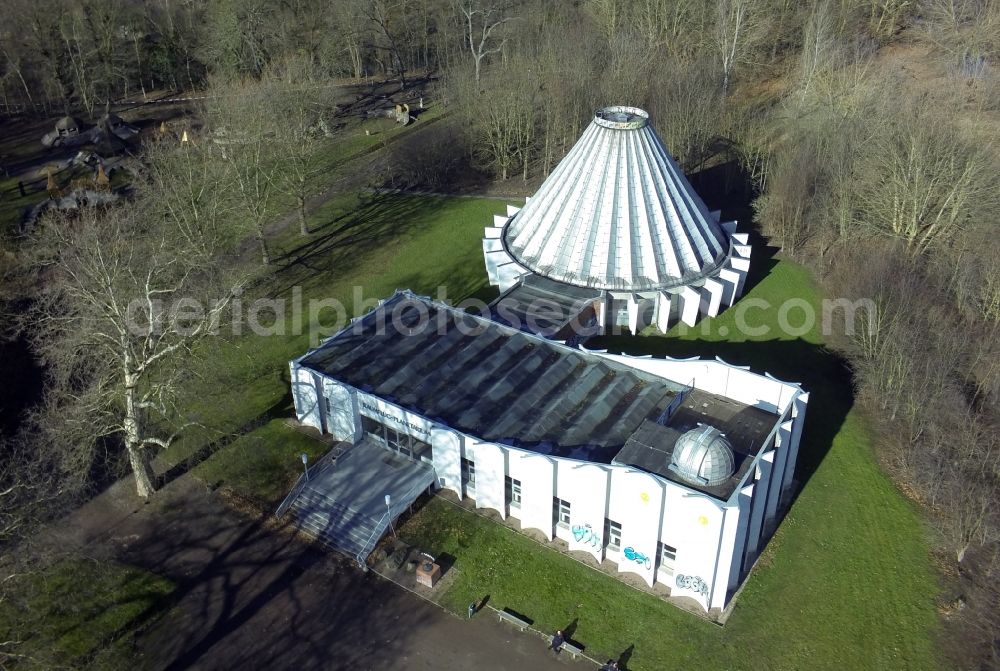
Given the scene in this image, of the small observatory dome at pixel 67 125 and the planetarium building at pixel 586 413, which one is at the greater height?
the small observatory dome at pixel 67 125

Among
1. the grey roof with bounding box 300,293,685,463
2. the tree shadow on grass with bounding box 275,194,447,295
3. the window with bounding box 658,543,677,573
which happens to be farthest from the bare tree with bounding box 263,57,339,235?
the window with bounding box 658,543,677,573

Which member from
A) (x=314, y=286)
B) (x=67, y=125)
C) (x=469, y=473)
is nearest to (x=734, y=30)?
(x=314, y=286)

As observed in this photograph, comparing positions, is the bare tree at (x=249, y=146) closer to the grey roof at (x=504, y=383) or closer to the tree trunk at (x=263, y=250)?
the tree trunk at (x=263, y=250)

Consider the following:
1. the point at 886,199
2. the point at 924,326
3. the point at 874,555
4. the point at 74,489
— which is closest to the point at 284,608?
the point at 74,489

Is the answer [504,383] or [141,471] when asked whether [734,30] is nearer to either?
[504,383]

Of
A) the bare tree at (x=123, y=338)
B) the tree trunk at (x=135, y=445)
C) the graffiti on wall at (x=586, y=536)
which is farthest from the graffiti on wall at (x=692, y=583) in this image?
the tree trunk at (x=135, y=445)
